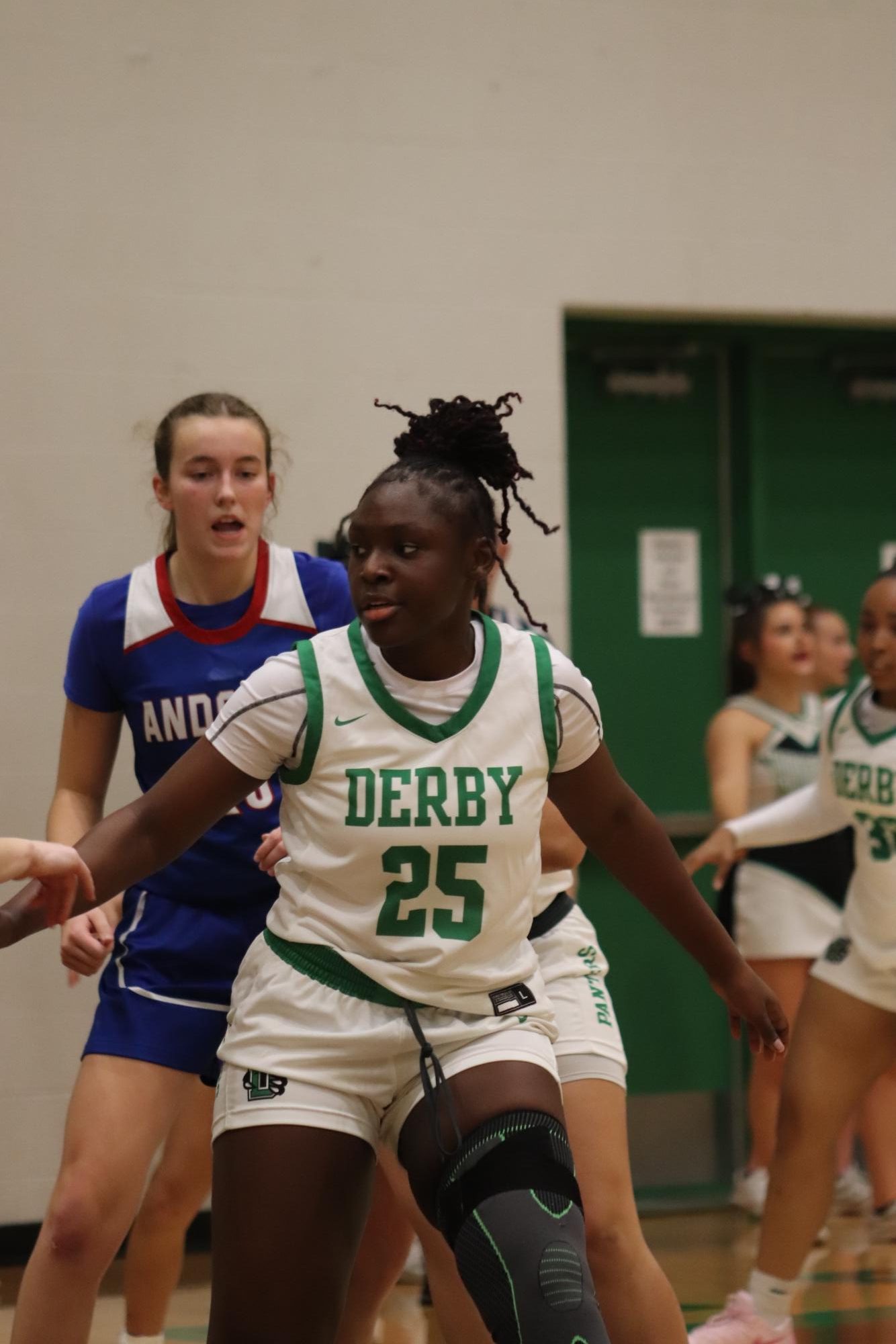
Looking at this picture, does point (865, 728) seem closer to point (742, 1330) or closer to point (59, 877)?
point (742, 1330)

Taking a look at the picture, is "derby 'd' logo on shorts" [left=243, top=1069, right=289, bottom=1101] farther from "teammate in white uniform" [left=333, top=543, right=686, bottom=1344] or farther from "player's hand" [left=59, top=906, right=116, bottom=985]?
"player's hand" [left=59, top=906, right=116, bottom=985]

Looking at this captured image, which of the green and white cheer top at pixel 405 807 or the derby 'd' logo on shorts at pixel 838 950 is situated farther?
the derby 'd' logo on shorts at pixel 838 950

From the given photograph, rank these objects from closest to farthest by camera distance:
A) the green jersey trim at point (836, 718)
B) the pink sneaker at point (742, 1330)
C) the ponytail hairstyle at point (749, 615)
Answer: the pink sneaker at point (742, 1330) → the green jersey trim at point (836, 718) → the ponytail hairstyle at point (749, 615)

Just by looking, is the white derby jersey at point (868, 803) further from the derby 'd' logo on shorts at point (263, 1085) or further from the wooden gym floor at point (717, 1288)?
the derby 'd' logo on shorts at point (263, 1085)

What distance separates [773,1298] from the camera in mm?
3684

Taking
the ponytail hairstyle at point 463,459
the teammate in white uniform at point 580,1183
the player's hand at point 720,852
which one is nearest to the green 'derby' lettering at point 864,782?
the player's hand at point 720,852

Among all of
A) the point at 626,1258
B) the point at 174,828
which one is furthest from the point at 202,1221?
the point at 174,828

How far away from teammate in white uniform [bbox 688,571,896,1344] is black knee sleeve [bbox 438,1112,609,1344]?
1.57 metres

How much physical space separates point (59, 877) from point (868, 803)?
7.15 ft

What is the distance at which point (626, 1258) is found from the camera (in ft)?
9.09

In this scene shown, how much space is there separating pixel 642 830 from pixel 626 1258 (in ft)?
2.57

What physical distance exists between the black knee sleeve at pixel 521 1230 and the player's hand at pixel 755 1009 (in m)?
0.48

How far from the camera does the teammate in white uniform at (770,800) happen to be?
5.32m

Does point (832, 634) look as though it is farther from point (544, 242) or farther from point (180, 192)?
point (180, 192)
